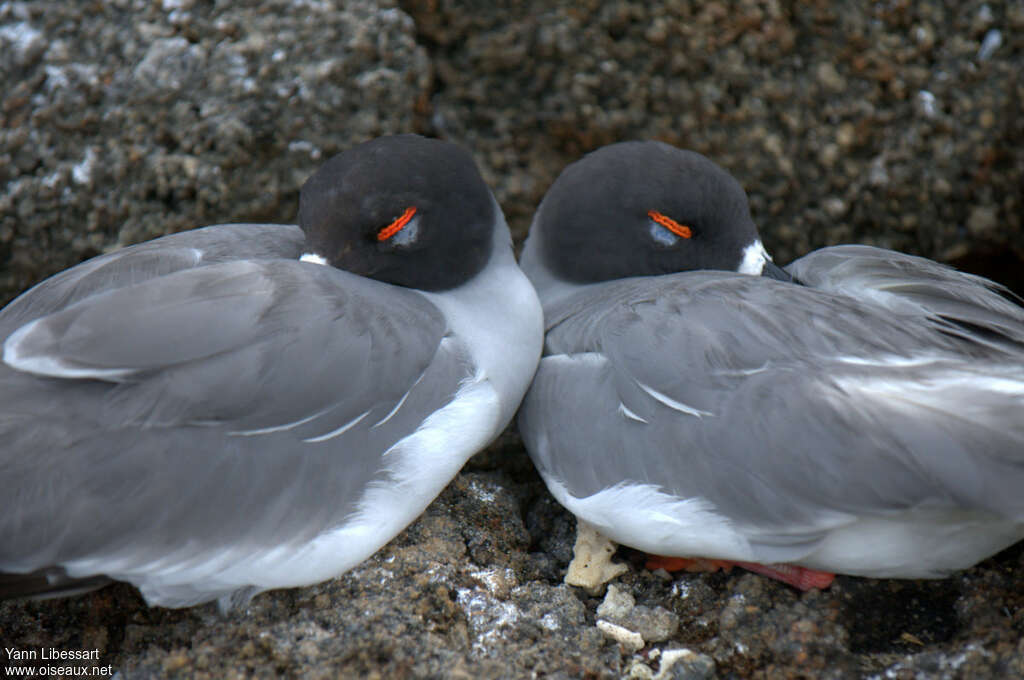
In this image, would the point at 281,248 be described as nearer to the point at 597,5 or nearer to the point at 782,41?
the point at 597,5

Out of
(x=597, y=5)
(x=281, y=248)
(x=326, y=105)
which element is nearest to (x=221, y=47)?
(x=326, y=105)

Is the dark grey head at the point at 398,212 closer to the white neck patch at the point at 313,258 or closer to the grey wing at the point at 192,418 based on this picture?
the white neck patch at the point at 313,258

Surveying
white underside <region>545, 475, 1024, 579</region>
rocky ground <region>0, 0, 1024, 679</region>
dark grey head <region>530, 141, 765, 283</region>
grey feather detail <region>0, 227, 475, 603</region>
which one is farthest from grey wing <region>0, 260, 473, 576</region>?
dark grey head <region>530, 141, 765, 283</region>

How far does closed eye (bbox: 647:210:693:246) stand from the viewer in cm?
337

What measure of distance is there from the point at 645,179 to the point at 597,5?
994 mm

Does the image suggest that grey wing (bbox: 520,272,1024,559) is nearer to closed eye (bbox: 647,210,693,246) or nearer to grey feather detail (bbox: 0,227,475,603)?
closed eye (bbox: 647,210,693,246)

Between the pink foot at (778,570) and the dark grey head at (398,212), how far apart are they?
3.52ft

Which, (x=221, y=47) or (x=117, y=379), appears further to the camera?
(x=221, y=47)

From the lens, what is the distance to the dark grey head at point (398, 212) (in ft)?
9.59

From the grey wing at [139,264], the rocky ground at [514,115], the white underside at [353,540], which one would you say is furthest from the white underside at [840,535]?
the grey wing at [139,264]

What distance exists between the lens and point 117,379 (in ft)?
8.03

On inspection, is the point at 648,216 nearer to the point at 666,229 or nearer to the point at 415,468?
the point at 666,229

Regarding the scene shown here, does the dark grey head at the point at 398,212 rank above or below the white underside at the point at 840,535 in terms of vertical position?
above

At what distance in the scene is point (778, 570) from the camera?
271 cm
